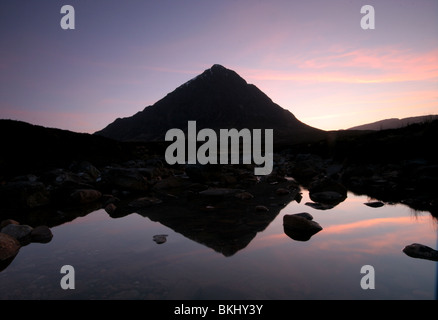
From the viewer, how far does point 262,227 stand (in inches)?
234

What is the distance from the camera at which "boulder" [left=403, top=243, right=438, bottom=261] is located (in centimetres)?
402

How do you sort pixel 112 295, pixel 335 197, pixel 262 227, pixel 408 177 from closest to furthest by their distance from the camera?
pixel 112 295 → pixel 262 227 → pixel 335 197 → pixel 408 177

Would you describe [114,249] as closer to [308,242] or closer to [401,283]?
[308,242]

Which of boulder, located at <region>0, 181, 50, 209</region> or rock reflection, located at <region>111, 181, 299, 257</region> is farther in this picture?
boulder, located at <region>0, 181, 50, 209</region>

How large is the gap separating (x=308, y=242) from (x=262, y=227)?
1217mm

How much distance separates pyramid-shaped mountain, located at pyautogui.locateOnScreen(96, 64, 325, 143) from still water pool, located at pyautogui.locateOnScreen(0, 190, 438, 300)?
12497cm

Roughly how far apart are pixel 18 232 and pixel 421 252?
7.40 metres

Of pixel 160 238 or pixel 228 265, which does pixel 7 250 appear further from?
pixel 228 265

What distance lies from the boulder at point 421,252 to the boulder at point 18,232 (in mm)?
7037

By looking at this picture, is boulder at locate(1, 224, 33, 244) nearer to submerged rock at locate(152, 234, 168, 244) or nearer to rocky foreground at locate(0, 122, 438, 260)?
rocky foreground at locate(0, 122, 438, 260)

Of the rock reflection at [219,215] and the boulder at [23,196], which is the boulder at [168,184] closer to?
the rock reflection at [219,215]

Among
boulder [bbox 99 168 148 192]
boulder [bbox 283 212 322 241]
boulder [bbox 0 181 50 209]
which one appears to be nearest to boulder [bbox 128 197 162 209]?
boulder [bbox 99 168 148 192]

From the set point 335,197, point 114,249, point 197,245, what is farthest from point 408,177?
point 114,249

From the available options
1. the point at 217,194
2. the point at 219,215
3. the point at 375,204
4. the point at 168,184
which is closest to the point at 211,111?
A: the point at 168,184
